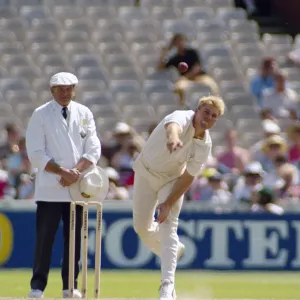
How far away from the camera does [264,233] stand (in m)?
15.4

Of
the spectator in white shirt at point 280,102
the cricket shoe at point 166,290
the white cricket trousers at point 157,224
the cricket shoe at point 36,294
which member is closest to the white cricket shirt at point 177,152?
the white cricket trousers at point 157,224

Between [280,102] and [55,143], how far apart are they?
8.33 meters

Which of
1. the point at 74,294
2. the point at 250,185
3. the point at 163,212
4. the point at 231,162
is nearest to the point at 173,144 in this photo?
the point at 163,212

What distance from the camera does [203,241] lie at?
15.5m

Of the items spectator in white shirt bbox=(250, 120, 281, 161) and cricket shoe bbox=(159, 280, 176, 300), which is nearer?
cricket shoe bbox=(159, 280, 176, 300)

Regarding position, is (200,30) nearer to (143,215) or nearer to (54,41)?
(54,41)

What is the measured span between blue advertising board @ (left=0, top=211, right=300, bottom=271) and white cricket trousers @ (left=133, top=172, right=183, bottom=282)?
5009 millimetres

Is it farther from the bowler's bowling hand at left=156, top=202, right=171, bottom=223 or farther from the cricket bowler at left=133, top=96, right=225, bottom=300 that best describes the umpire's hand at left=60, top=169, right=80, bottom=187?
the bowler's bowling hand at left=156, top=202, right=171, bottom=223

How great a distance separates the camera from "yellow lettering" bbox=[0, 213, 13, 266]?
15.4 metres

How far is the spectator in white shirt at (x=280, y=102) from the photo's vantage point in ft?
59.0

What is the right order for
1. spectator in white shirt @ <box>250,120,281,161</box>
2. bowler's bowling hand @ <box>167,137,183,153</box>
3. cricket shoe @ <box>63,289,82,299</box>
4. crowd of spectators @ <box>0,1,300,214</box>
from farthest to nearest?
spectator in white shirt @ <box>250,120,281,161</box>, crowd of spectators @ <box>0,1,300,214</box>, cricket shoe @ <box>63,289,82,299</box>, bowler's bowling hand @ <box>167,137,183,153</box>

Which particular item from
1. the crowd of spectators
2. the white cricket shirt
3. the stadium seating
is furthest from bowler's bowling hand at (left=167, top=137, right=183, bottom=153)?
the stadium seating

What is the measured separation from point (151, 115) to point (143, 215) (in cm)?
820

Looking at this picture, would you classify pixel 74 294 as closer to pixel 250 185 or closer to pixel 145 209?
pixel 145 209
